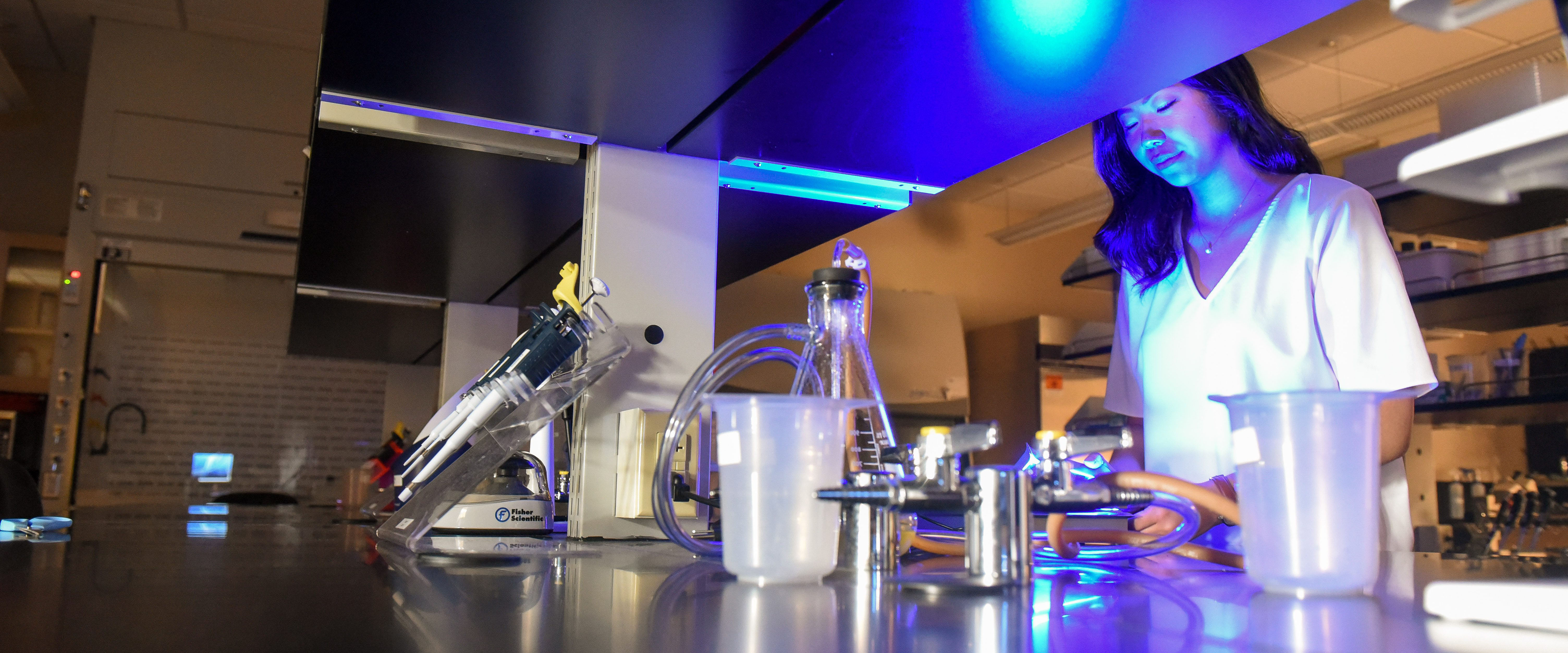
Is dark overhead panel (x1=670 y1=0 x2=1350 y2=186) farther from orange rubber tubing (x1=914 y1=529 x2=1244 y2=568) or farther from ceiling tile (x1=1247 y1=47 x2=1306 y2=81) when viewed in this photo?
ceiling tile (x1=1247 y1=47 x2=1306 y2=81)

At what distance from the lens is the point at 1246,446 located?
1.88ft

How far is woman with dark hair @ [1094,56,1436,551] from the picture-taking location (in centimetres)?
108

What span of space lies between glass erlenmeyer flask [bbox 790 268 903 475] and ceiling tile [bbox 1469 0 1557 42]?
3.36 metres

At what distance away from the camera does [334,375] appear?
145 inches

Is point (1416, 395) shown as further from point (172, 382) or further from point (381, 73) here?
point (172, 382)

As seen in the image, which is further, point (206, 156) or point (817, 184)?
point (206, 156)

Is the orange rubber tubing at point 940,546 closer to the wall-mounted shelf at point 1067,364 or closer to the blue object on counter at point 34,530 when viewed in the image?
the blue object on counter at point 34,530

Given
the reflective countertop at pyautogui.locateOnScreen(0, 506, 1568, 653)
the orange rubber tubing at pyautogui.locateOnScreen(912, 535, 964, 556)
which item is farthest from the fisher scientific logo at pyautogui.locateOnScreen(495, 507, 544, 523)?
the orange rubber tubing at pyautogui.locateOnScreen(912, 535, 964, 556)

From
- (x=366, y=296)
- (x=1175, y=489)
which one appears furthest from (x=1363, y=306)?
(x=366, y=296)

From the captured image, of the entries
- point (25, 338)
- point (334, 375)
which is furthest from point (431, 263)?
point (25, 338)

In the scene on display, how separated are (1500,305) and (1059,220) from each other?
201 centimetres

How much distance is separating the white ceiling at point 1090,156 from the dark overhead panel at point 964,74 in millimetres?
1415

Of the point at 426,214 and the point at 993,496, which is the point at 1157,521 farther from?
the point at 426,214

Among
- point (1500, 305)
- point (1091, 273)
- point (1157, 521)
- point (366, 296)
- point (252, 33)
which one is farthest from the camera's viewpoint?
point (1091, 273)
